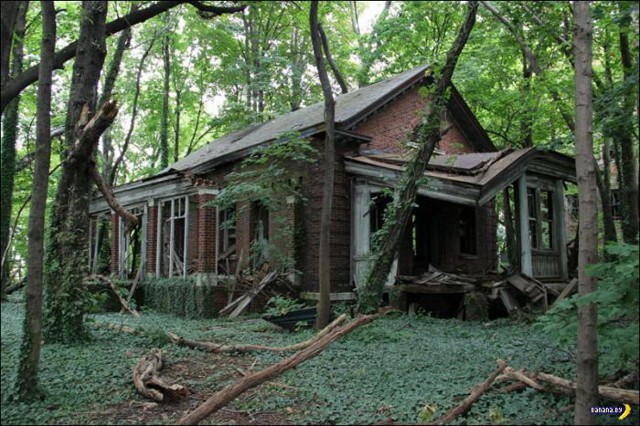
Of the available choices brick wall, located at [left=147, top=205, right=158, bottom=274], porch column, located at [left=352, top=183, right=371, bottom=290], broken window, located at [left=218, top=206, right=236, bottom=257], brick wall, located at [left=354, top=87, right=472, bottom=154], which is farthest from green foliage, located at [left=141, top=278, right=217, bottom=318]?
brick wall, located at [left=354, top=87, right=472, bottom=154]

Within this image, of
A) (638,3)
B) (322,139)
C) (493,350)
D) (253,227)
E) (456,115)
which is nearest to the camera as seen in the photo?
(638,3)

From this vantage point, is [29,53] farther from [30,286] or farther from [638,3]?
[638,3]

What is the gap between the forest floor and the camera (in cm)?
501

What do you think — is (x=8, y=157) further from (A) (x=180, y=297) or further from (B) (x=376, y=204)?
(B) (x=376, y=204)

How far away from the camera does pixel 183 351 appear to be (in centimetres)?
789

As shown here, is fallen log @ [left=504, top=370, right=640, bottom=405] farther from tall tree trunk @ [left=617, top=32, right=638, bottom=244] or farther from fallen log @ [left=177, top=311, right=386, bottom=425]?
tall tree trunk @ [left=617, top=32, right=638, bottom=244]

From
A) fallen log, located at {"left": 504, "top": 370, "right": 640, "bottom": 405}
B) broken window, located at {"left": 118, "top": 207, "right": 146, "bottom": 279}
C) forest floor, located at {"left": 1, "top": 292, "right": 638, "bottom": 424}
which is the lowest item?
forest floor, located at {"left": 1, "top": 292, "right": 638, "bottom": 424}

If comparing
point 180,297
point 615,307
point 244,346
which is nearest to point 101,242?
point 180,297

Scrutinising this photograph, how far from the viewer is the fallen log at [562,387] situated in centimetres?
444

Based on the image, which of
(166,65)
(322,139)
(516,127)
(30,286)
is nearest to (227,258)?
(322,139)

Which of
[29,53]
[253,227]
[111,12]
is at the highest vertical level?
[111,12]

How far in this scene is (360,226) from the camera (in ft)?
43.5

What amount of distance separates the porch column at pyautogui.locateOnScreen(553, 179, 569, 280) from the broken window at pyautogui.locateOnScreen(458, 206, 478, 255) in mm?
2546

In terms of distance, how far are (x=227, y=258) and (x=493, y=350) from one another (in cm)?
1002
